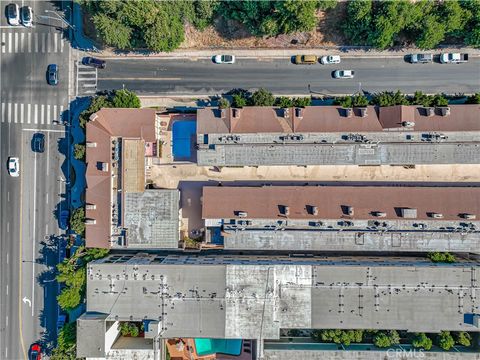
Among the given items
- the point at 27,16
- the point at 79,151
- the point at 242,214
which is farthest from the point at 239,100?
the point at 27,16

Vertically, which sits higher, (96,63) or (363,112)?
(96,63)

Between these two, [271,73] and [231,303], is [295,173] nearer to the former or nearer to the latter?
[271,73]

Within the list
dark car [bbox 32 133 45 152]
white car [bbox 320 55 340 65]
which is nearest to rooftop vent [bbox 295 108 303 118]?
white car [bbox 320 55 340 65]

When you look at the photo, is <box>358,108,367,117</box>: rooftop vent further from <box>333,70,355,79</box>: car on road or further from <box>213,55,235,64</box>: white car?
→ <box>213,55,235,64</box>: white car

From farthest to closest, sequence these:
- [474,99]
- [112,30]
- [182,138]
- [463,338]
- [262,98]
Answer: [182,138] → [262,98] → [474,99] → [112,30] → [463,338]

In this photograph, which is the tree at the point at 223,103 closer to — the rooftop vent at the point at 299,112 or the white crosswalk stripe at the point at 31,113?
the rooftop vent at the point at 299,112

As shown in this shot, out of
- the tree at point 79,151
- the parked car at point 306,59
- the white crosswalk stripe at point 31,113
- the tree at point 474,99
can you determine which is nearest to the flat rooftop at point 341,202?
the tree at point 474,99

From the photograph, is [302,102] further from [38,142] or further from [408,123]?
[38,142]
